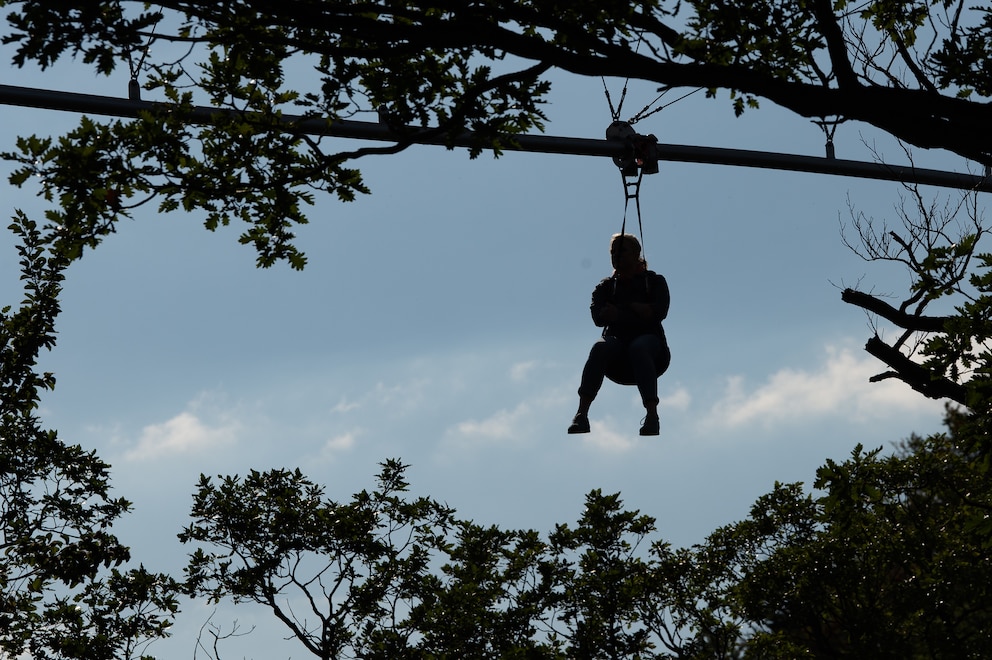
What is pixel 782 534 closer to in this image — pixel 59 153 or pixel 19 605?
pixel 19 605

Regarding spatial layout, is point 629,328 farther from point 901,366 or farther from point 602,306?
point 901,366

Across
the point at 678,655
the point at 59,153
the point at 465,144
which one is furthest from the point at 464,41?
the point at 678,655

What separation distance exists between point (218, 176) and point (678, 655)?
8902mm

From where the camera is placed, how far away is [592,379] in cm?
952

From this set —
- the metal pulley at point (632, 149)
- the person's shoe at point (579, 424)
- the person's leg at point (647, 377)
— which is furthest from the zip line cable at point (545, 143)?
the person's shoe at point (579, 424)

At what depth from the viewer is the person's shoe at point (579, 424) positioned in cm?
952

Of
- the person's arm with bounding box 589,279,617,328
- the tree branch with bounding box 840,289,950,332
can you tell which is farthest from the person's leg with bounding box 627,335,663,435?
the tree branch with bounding box 840,289,950,332

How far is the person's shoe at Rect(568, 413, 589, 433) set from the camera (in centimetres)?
952

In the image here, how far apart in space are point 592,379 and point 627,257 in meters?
0.97

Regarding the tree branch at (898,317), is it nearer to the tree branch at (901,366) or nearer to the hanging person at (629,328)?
the tree branch at (901,366)

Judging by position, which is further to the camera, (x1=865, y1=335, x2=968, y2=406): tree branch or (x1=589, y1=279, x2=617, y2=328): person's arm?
(x1=865, y1=335, x2=968, y2=406): tree branch

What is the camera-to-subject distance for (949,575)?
12641 millimetres

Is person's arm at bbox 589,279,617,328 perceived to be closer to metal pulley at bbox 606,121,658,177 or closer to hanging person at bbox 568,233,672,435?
hanging person at bbox 568,233,672,435

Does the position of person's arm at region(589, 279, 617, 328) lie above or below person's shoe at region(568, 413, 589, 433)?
above
